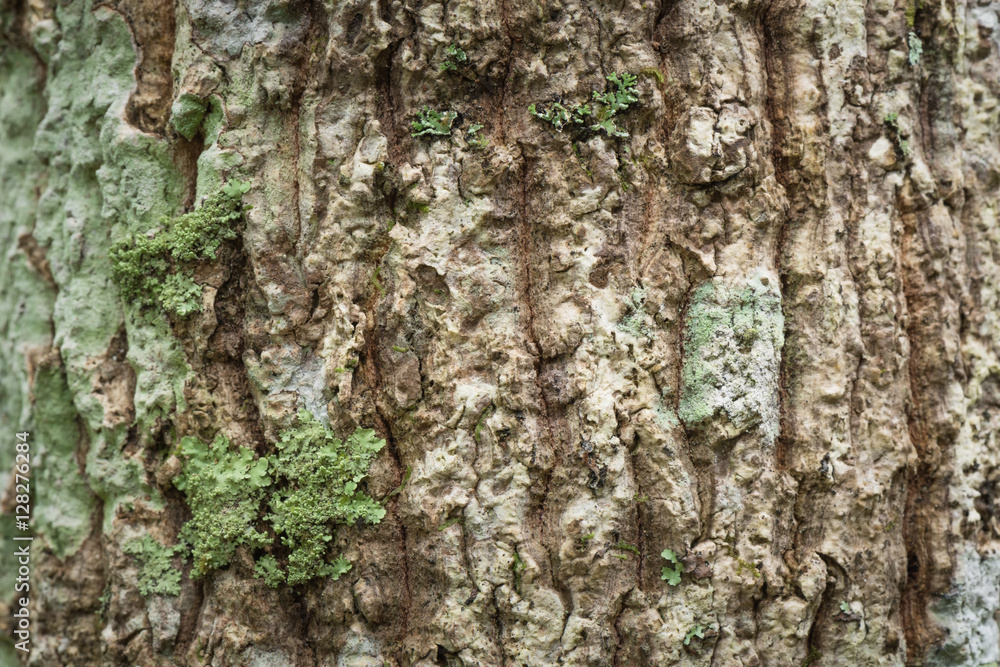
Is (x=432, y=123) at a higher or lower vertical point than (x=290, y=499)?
higher

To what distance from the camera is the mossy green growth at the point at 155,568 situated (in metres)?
1.70

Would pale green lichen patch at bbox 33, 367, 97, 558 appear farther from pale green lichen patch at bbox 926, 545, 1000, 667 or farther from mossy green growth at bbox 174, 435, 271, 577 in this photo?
pale green lichen patch at bbox 926, 545, 1000, 667

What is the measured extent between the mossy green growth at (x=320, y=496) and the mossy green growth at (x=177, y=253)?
471 mm

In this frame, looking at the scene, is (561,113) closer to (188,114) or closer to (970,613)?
(188,114)

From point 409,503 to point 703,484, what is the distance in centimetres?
69

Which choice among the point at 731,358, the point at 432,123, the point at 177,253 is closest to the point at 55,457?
the point at 177,253

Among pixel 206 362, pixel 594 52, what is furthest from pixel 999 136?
pixel 206 362

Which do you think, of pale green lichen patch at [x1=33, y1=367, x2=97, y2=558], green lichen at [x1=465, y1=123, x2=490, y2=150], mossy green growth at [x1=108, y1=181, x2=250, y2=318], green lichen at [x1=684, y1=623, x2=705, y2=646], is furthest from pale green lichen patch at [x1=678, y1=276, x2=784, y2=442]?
pale green lichen patch at [x1=33, y1=367, x2=97, y2=558]

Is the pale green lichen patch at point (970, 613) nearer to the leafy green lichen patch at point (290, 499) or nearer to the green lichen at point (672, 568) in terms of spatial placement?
the green lichen at point (672, 568)

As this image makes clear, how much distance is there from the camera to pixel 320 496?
160 centimetres

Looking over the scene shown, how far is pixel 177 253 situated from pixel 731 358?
55.1 inches

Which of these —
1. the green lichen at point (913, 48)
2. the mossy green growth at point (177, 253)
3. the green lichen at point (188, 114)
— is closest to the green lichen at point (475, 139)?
the mossy green growth at point (177, 253)

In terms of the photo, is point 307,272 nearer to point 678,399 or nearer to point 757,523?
point 678,399

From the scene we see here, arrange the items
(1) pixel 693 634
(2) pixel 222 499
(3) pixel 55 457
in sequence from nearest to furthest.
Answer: (1) pixel 693 634 → (2) pixel 222 499 → (3) pixel 55 457
